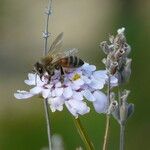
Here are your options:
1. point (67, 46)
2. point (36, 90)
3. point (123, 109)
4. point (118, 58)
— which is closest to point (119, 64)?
point (118, 58)

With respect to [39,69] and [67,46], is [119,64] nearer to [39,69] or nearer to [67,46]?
[39,69]

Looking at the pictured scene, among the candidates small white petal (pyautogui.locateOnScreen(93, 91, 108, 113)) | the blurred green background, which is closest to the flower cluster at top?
small white petal (pyautogui.locateOnScreen(93, 91, 108, 113))

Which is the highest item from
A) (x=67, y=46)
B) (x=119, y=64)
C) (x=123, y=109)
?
(x=119, y=64)

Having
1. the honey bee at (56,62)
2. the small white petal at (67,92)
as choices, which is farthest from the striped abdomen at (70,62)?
the small white petal at (67,92)

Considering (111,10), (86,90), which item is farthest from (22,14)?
(86,90)

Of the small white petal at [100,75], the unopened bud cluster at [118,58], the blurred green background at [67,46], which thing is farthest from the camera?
the blurred green background at [67,46]

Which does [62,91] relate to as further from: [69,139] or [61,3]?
[61,3]

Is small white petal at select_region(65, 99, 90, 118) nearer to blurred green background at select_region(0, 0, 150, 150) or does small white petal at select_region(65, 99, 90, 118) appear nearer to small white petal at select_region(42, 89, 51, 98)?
small white petal at select_region(42, 89, 51, 98)

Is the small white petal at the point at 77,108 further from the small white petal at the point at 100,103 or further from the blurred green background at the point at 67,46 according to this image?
the blurred green background at the point at 67,46
